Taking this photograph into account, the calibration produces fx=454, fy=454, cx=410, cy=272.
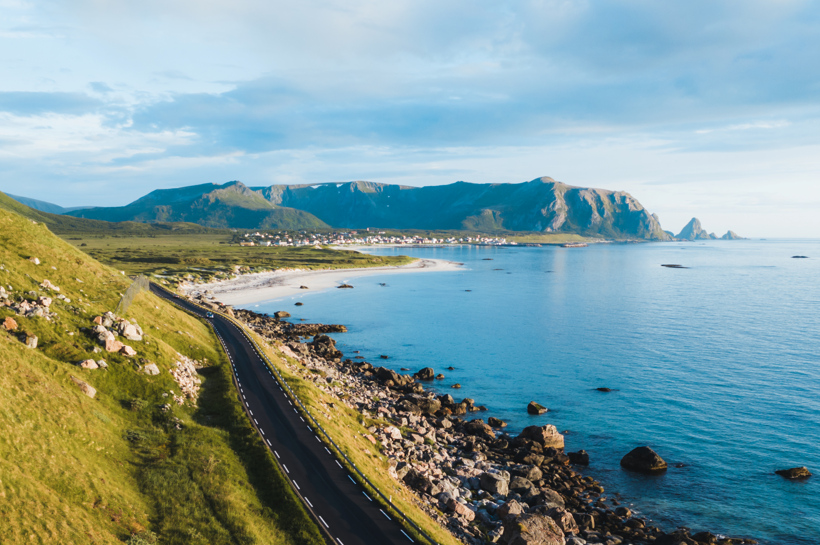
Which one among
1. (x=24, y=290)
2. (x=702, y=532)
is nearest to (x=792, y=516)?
(x=702, y=532)

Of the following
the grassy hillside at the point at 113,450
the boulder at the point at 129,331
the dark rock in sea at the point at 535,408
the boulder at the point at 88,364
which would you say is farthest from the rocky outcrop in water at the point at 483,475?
the boulder at the point at 88,364

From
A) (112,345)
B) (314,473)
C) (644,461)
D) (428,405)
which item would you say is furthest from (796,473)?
(112,345)

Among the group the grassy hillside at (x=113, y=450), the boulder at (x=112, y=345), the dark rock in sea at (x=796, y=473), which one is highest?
the boulder at (x=112, y=345)

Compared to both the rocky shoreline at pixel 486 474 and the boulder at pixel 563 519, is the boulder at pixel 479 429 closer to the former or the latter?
the rocky shoreline at pixel 486 474

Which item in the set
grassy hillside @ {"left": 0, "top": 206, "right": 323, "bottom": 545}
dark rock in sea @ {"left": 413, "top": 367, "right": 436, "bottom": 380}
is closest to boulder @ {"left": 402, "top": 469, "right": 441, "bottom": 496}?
grassy hillside @ {"left": 0, "top": 206, "right": 323, "bottom": 545}

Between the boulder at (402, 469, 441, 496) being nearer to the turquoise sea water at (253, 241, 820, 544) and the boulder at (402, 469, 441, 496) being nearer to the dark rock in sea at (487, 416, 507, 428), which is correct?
the turquoise sea water at (253, 241, 820, 544)

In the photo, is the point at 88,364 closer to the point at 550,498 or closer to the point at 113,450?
the point at 113,450

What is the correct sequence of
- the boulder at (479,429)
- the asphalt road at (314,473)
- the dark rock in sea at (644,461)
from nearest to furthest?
1. the asphalt road at (314,473)
2. the dark rock in sea at (644,461)
3. the boulder at (479,429)
